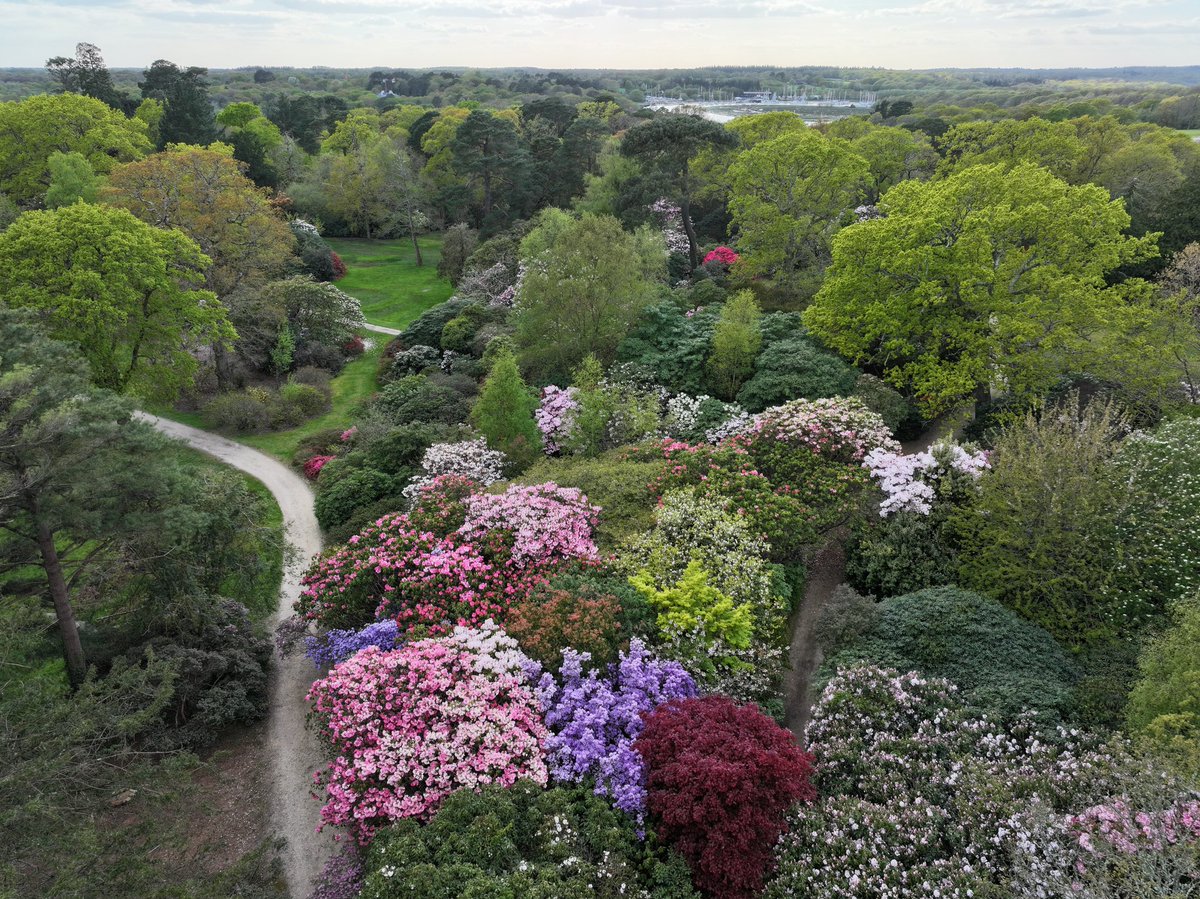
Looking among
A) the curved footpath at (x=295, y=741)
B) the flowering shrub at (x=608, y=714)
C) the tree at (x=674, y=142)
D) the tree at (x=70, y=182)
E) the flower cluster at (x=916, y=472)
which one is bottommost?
the curved footpath at (x=295, y=741)

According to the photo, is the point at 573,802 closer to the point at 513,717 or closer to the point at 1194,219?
the point at 513,717

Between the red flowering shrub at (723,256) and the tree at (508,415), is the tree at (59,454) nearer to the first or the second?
the tree at (508,415)

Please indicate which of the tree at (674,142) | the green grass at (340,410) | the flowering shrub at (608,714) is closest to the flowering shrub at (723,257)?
the tree at (674,142)

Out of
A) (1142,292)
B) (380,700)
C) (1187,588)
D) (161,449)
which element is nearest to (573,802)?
(380,700)

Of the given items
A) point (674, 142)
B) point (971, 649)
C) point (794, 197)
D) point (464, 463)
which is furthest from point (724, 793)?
point (674, 142)

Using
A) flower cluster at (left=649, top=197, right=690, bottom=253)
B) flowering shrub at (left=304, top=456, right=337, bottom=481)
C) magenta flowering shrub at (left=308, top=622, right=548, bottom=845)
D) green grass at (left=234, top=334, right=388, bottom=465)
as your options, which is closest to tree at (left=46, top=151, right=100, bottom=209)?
green grass at (left=234, top=334, right=388, bottom=465)

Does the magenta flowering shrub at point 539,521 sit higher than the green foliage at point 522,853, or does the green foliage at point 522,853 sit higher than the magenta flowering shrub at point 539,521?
the magenta flowering shrub at point 539,521
